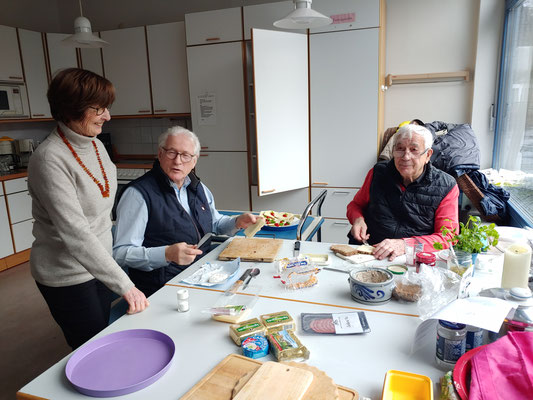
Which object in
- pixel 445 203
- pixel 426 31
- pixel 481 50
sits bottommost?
pixel 445 203

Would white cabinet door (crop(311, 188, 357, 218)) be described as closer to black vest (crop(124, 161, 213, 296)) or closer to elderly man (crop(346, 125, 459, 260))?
elderly man (crop(346, 125, 459, 260))

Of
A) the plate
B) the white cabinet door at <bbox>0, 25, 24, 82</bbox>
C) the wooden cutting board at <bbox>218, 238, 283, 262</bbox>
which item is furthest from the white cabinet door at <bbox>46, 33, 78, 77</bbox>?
the plate

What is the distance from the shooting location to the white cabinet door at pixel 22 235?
388 centimetres

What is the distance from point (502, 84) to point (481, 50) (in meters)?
0.34

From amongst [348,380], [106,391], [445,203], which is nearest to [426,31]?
[445,203]

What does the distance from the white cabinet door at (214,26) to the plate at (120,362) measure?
10.0 feet

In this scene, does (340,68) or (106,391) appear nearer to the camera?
(106,391)

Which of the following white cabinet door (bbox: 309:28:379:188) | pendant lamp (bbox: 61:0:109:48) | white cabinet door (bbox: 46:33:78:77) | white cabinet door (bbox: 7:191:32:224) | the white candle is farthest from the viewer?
white cabinet door (bbox: 46:33:78:77)

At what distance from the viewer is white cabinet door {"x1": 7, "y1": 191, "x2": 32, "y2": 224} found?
12.5 ft

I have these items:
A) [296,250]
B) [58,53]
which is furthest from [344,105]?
[58,53]

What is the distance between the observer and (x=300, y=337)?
1.12m

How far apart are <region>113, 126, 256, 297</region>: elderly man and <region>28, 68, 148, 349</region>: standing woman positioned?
12cm

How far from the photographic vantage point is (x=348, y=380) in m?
0.93

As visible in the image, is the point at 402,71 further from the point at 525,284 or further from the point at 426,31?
the point at 525,284
